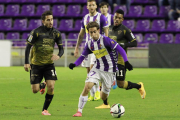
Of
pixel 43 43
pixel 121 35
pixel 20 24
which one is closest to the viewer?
pixel 43 43

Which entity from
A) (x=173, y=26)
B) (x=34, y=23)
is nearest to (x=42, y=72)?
(x=173, y=26)

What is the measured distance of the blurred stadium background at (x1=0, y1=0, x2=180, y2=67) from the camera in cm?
2255

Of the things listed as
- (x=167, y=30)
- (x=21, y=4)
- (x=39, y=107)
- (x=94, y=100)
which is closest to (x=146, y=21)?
(x=167, y=30)

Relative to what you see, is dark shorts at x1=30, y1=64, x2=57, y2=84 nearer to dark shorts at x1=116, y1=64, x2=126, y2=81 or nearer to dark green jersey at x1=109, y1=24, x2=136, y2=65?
dark shorts at x1=116, y1=64, x2=126, y2=81

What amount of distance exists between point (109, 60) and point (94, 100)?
2.50 metres

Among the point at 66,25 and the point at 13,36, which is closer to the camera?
the point at 66,25

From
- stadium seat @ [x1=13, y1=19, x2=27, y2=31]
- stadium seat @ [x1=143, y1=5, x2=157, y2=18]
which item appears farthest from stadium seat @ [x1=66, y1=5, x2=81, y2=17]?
stadium seat @ [x1=143, y1=5, x2=157, y2=18]

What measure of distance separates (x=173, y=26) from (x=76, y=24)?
568cm

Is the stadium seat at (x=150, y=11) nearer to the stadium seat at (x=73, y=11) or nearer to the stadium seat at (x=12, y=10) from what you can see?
the stadium seat at (x=73, y=11)

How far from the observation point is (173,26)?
2375cm

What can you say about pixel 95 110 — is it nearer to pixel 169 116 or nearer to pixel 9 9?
pixel 169 116

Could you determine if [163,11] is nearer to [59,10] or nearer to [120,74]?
[59,10]

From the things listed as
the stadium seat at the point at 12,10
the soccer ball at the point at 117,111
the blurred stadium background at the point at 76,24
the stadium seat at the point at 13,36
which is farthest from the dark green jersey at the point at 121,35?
the stadium seat at the point at 12,10

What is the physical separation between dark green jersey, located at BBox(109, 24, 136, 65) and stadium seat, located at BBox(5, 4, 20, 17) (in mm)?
18488
